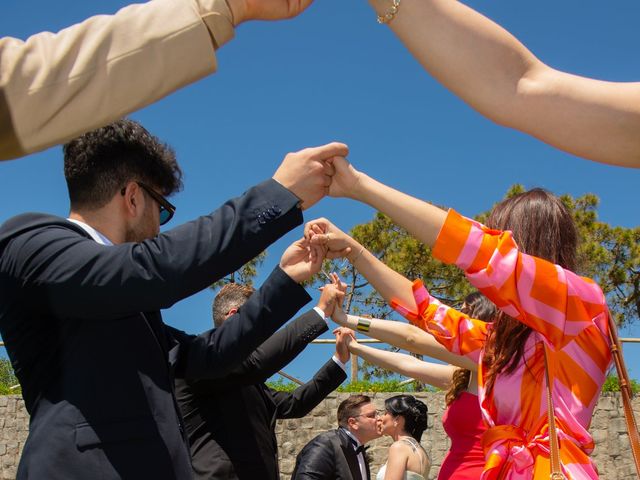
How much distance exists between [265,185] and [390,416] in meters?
5.79

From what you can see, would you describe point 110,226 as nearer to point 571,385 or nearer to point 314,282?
point 571,385

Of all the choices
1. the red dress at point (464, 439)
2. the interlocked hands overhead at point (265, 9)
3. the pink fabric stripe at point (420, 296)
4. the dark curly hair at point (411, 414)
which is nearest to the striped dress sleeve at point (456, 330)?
the pink fabric stripe at point (420, 296)

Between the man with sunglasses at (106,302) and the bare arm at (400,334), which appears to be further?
the bare arm at (400,334)

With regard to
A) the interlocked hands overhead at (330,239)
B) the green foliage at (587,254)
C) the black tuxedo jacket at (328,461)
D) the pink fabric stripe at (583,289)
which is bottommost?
the black tuxedo jacket at (328,461)

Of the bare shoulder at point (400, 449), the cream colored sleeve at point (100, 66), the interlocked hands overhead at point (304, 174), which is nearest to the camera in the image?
the cream colored sleeve at point (100, 66)

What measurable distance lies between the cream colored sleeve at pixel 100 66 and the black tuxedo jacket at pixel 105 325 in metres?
0.66

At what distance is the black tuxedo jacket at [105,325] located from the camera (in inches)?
70.3

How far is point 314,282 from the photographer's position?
34.2m

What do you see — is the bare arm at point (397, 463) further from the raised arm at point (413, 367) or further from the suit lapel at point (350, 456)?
the raised arm at point (413, 367)

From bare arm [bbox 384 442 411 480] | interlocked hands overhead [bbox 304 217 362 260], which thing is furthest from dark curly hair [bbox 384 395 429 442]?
interlocked hands overhead [bbox 304 217 362 260]

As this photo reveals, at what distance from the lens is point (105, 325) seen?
2.04m

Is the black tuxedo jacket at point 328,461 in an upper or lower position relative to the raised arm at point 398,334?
lower

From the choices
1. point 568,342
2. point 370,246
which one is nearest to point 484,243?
point 568,342

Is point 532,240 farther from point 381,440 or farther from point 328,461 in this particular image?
point 381,440
